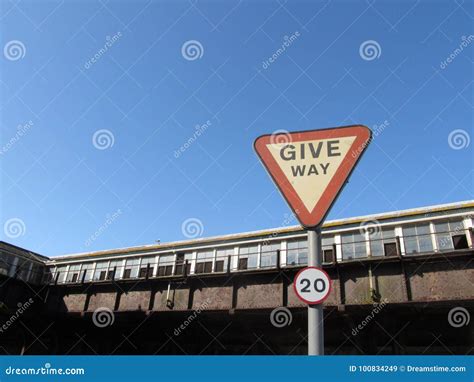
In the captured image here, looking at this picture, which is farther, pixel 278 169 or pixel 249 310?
pixel 249 310

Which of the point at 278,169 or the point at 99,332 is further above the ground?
the point at 99,332

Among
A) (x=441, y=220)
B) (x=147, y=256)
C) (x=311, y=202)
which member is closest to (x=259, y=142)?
(x=311, y=202)

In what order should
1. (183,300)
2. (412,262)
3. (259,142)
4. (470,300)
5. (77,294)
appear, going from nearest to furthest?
(259,142)
(470,300)
(412,262)
(183,300)
(77,294)

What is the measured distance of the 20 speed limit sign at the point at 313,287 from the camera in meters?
2.56

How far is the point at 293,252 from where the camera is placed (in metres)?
19.6

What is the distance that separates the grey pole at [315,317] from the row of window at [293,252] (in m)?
11.6

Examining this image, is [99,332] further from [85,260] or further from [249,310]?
[249,310]

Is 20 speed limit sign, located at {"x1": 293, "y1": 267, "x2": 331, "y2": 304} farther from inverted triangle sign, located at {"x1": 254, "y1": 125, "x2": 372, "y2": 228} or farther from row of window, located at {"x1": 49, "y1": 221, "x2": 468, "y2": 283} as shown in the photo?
row of window, located at {"x1": 49, "y1": 221, "x2": 468, "y2": 283}

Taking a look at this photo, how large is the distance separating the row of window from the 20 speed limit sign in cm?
1176

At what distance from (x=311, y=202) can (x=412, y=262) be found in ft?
40.9

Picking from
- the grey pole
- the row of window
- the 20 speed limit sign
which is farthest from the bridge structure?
the 20 speed limit sign

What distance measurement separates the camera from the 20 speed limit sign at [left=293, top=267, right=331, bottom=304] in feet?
8.39

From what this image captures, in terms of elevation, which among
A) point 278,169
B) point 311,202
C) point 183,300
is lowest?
point 311,202

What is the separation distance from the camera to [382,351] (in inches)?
693
